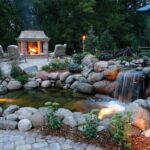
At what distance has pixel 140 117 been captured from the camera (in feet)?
16.8

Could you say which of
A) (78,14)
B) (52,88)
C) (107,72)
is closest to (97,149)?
(107,72)

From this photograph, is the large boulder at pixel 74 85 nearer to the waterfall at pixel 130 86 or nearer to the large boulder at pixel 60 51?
the waterfall at pixel 130 86

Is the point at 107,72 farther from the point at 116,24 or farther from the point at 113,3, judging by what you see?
the point at 113,3

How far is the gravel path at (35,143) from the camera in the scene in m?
4.57

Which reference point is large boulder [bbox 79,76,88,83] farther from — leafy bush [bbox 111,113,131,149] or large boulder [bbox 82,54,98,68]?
leafy bush [bbox 111,113,131,149]

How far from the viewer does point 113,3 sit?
80.0ft

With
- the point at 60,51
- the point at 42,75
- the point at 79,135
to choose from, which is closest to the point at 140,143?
the point at 79,135

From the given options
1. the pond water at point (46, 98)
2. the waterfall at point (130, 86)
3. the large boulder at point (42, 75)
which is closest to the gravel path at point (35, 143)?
the pond water at point (46, 98)

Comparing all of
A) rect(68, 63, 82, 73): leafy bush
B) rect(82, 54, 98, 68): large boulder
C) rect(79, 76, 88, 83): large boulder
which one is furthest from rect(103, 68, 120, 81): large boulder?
rect(82, 54, 98, 68): large boulder

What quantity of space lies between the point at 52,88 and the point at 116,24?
13.8 metres

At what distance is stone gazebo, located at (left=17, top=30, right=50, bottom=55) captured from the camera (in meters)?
19.5

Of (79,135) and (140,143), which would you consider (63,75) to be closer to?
(79,135)

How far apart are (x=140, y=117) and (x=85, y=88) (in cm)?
548

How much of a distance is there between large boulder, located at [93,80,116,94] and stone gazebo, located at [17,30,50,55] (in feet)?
32.8
